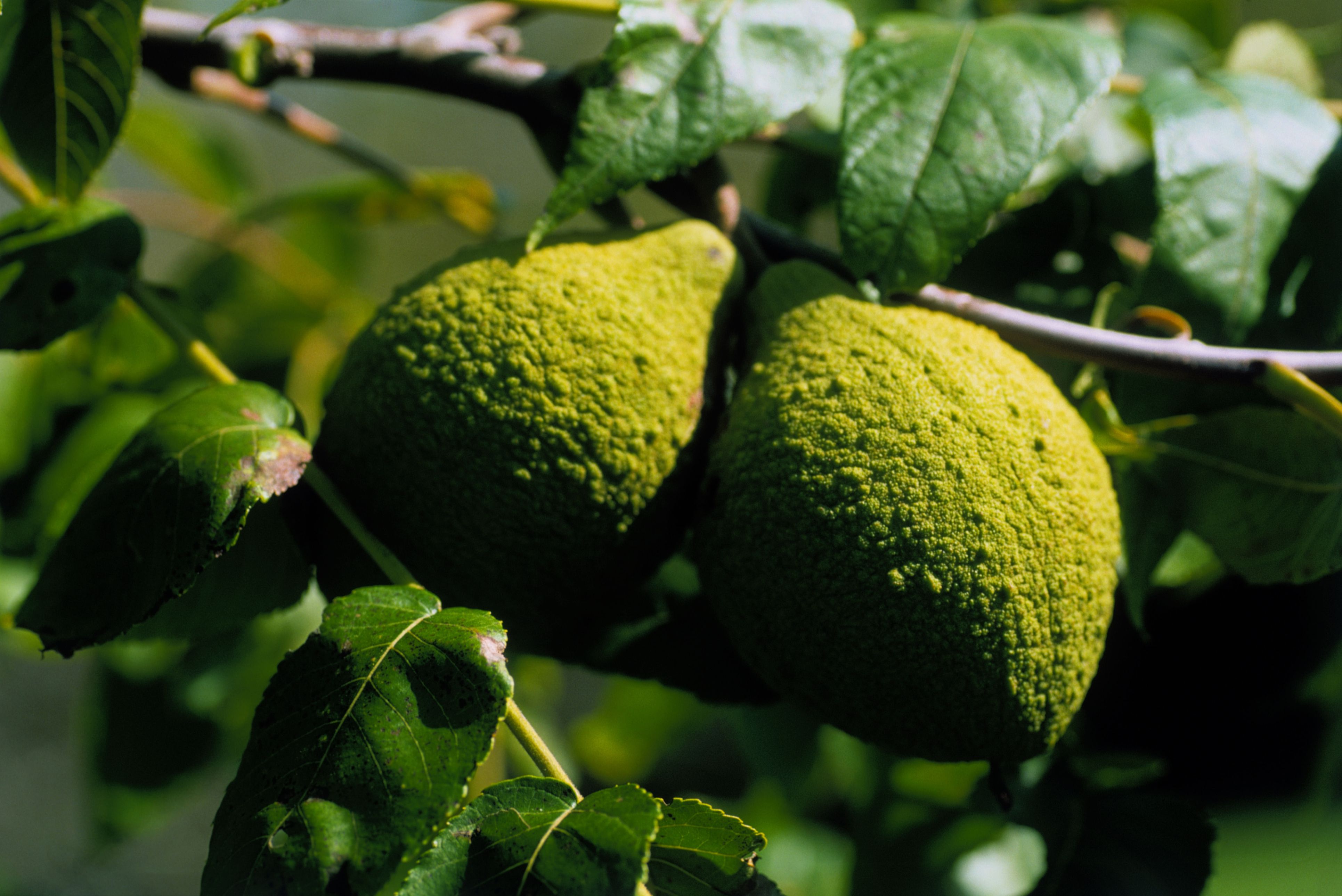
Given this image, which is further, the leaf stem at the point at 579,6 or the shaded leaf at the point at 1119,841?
the leaf stem at the point at 579,6

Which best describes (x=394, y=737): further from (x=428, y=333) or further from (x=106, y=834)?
(x=106, y=834)

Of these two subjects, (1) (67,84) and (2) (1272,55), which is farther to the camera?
(2) (1272,55)

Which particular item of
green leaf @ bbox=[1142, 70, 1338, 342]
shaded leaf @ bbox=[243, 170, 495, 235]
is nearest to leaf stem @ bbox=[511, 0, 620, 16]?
shaded leaf @ bbox=[243, 170, 495, 235]

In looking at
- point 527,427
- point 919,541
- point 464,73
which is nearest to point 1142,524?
point 919,541

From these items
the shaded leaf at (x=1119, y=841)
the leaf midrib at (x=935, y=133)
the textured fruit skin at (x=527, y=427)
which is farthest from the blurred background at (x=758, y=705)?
the leaf midrib at (x=935, y=133)

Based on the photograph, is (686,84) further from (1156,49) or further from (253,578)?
(1156,49)

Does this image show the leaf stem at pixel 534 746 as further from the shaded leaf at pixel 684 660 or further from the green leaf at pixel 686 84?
the green leaf at pixel 686 84

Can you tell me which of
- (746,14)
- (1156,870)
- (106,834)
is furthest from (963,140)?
(106,834)
